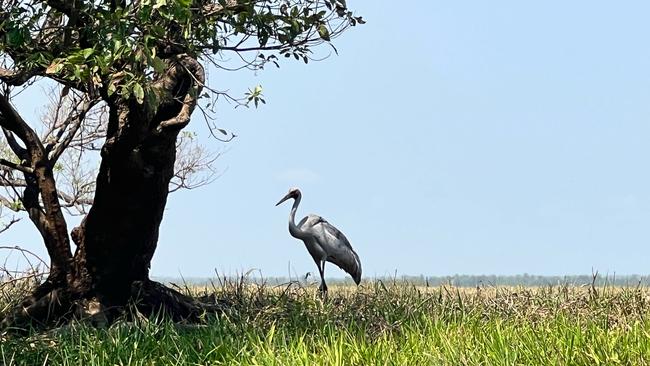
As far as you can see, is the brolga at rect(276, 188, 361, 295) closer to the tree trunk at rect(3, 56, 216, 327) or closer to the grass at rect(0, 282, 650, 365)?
the grass at rect(0, 282, 650, 365)

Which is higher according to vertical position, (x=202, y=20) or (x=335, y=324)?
(x=202, y=20)

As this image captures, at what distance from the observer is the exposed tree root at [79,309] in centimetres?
827

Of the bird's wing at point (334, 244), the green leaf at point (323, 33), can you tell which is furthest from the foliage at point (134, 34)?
the bird's wing at point (334, 244)

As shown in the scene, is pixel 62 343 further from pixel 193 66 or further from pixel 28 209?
pixel 193 66

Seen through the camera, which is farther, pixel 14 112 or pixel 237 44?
pixel 14 112

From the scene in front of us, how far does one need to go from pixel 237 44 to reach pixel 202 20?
2.12ft

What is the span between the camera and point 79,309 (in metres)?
8.33

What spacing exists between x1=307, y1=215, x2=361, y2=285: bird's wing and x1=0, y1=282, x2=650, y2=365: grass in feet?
8.09

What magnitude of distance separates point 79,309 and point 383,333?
303 centimetres

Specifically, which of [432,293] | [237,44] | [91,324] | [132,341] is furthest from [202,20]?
[432,293]

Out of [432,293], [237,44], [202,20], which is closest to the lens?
[202,20]

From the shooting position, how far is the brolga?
12.0 metres

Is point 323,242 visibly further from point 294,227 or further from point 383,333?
point 383,333

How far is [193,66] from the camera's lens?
846cm
